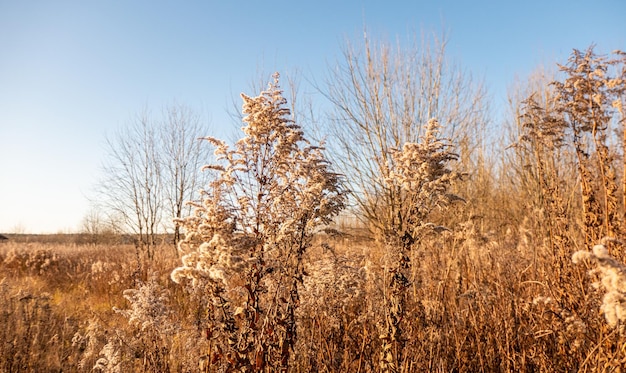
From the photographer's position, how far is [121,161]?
1349cm

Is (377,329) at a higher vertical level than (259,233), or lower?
lower

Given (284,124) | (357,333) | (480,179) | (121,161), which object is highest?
(121,161)

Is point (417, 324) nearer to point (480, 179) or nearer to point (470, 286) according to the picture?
point (470, 286)

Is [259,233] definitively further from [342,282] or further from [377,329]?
[377,329]

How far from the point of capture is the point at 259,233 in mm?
2223

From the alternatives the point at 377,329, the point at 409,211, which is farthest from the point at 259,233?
the point at 377,329

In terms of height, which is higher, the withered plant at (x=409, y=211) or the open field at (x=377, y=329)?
the withered plant at (x=409, y=211)

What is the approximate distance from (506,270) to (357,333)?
7.38ft

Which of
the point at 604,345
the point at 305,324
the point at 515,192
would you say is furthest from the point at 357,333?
the point at 515,192

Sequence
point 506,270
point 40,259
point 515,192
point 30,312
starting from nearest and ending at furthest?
point 506,270
point 30,312
point 40,259
point 515,192

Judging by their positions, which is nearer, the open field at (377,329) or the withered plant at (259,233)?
the withered plant at (259,233)

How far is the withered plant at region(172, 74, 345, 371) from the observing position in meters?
1.95

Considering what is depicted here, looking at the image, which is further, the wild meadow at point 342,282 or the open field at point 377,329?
the open field at point 377,329

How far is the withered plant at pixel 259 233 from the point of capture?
6.40 feet
